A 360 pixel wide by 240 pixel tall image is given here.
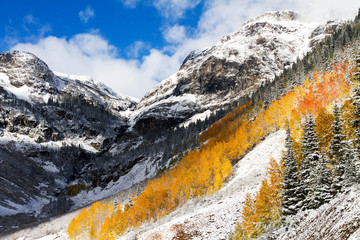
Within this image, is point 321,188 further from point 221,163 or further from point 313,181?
point 221,163

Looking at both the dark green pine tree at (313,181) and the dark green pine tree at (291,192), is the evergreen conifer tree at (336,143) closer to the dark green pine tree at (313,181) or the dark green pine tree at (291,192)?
the dark green pine tree at (313,181)

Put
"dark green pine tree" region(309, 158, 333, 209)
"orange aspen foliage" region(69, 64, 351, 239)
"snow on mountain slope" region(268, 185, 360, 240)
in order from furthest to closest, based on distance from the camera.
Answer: "orange aspen foliage" region(69, 64, 351, 239), "dark green pine tree" region(309, 158, 333, 209), "snow on mountain slope" region(268, 185, 360, 240)

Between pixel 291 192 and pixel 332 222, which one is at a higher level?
pixel 291 192

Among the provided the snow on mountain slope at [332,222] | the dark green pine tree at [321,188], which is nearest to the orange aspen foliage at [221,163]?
the dark green pine tree at [321,188]

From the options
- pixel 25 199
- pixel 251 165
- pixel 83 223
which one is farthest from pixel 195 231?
pixel 25 199

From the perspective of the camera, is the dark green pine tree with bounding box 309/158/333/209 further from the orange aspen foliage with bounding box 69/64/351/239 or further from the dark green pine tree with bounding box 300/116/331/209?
the orange aspen foliage with bounding box 69/64/351/239

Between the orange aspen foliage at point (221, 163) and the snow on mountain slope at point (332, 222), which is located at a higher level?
the orange aspen foliage at point (221, 163)

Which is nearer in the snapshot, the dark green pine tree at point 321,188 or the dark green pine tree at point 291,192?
the dark green pine tree at point 321,188

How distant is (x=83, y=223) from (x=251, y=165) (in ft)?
188

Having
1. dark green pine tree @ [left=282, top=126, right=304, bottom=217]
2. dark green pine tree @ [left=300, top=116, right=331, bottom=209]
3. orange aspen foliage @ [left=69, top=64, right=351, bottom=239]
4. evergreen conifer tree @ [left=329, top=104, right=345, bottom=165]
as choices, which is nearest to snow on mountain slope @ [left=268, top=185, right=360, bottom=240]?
dark green pine tree @ [left=300, top=116, right=331, bottom=209]

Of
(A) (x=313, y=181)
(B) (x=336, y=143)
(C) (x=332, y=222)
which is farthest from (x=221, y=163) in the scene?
(C) (x=332, y=222)

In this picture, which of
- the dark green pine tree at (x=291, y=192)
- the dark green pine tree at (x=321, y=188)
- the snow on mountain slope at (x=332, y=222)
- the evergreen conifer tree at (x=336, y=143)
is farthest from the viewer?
the evergreen conifer tree at (x=336, y=143)

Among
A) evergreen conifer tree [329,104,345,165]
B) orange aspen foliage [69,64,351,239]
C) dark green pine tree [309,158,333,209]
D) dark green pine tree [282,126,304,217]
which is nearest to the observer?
dark green pine tree [309,158,333,209]

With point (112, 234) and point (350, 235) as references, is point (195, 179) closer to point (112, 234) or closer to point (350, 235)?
point (112, 234)
